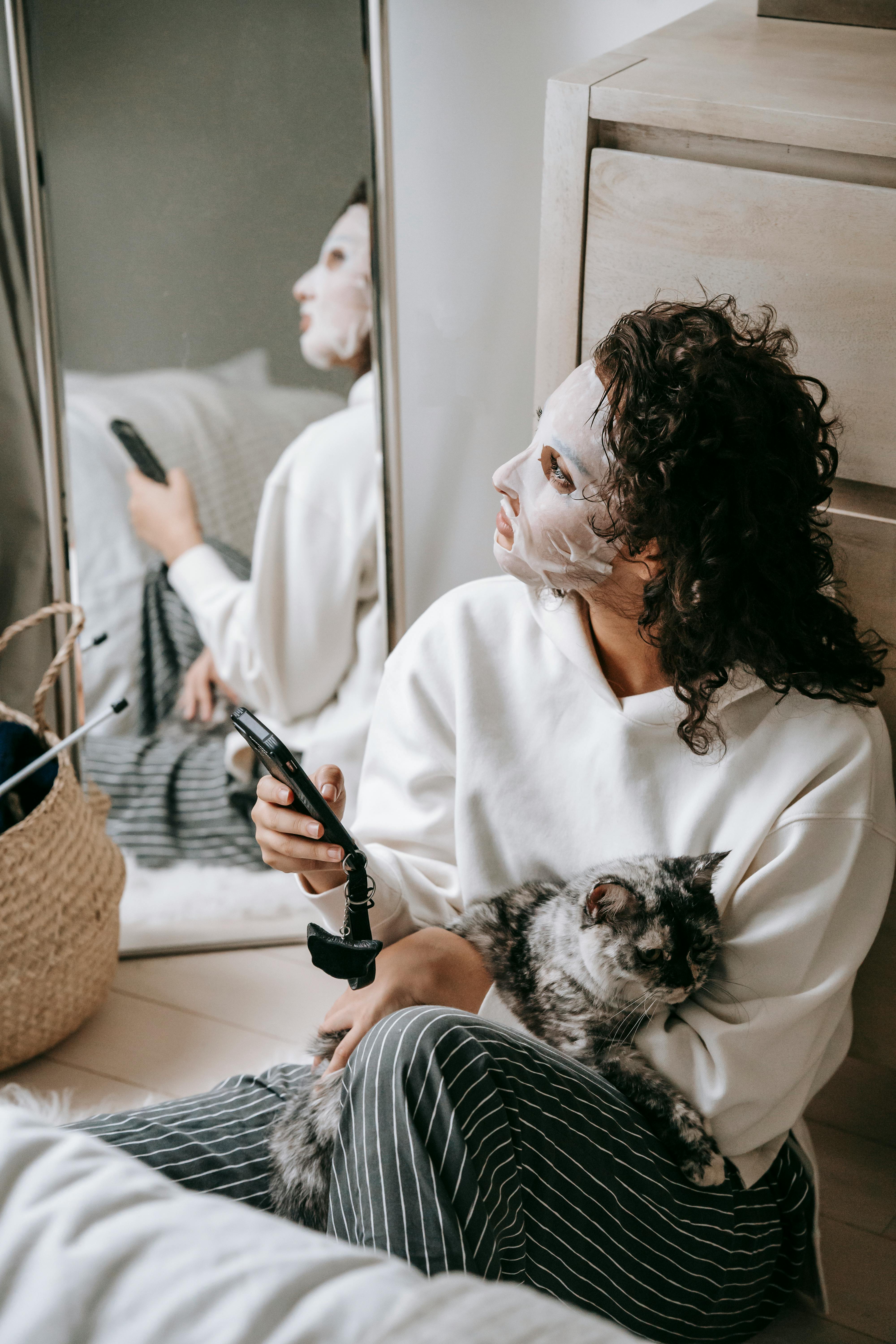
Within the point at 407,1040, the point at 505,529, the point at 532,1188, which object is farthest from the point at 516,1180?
the point at 505,529

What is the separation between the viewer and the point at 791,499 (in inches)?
40.1

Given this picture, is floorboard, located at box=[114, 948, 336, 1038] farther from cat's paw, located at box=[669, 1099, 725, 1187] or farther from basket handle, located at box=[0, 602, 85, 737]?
cat's paw, located at box=[669, 1099, 725, 1187]

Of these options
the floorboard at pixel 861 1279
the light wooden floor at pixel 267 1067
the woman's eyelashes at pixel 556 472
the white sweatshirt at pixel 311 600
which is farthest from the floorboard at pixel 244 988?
the woman's eyelashes at pixel 556 472

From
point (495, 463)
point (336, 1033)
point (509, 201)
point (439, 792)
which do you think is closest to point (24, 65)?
point (509, 201)

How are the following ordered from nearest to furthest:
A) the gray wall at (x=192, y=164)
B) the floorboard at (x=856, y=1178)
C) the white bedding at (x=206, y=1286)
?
the white bedding at (x=206, y=1286) < the floorboard at (x=856, y=1178) < the gray wall at (x=192, y=164)

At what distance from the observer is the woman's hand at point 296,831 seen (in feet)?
3.45

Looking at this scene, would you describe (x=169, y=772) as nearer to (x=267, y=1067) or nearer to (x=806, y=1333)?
(x=267, y=1067)

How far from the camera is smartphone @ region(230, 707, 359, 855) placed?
0.98 meters

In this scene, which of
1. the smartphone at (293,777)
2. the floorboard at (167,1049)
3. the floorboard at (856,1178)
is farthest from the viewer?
the floorboard at (167,1049)

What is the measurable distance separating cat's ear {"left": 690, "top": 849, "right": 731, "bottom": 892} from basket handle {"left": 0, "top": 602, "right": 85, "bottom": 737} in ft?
3.08

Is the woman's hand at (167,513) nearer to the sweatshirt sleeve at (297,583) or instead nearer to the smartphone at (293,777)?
the sweatshirt sleeve at (297,583)

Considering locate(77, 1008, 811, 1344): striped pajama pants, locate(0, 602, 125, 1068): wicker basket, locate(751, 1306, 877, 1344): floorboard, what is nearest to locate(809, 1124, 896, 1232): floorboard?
locate(751, 1306, 877, 1344): floorboard

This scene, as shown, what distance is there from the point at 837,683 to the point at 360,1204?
633 millimetres

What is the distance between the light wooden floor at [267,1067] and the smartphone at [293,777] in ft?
2.37
